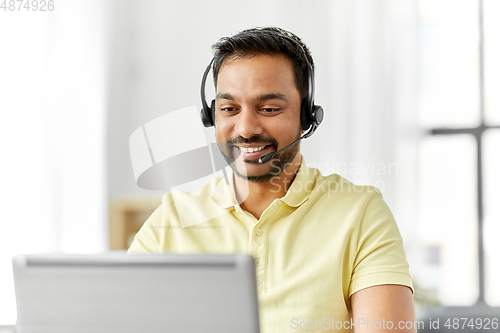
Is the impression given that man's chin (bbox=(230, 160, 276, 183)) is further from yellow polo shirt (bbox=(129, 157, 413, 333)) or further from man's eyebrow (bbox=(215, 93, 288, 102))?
man's eyebrow (bbox=(215, 93, 288, 102))

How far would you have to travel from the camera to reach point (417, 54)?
1992 millimetres

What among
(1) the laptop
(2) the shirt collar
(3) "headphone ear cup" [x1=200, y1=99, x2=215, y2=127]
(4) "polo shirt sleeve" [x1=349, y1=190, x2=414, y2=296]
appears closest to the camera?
(1) the laptop

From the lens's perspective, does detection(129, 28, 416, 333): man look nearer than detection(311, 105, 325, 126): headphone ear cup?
Yes

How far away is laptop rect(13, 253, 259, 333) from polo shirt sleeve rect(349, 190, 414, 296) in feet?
1.49

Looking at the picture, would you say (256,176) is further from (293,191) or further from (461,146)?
(461,146)

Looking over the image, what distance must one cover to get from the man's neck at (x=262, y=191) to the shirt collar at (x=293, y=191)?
25 millimetres

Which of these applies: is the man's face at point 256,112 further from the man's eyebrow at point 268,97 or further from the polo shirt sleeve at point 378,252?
the polo shirt sleeve at point 378,252

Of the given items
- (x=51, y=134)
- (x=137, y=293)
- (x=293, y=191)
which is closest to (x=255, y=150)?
(x=293, y=191)

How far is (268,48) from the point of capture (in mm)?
1002

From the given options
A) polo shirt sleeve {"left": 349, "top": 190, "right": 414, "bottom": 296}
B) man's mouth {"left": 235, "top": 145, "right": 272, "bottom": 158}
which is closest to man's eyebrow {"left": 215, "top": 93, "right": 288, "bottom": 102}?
man's mouth {"left": 235, "top": 145, "right": 272, "bottom": 158}

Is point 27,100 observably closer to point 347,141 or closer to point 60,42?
point 60,42

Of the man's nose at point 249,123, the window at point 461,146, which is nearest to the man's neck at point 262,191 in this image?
the man's nose at point 249,123

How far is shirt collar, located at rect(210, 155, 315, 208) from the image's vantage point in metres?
0.96

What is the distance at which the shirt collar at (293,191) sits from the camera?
A: 956mm
